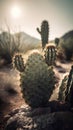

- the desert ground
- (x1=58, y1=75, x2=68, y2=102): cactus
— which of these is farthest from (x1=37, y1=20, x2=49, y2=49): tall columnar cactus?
(x1=58, y1=75, x2=68, y2=102): cactus

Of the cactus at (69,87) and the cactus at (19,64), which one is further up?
the cactus at (19,64)

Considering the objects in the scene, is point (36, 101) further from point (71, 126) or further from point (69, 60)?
point (69, 60)

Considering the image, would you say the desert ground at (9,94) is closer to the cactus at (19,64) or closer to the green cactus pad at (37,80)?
the green cactus pad at (37,80)

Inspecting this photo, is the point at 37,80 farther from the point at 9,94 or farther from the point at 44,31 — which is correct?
the point at 44,31

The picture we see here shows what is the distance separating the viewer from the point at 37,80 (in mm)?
5449

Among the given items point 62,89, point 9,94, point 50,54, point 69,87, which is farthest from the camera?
point 9,94

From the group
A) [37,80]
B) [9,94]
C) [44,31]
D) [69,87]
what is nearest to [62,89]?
[69,87]

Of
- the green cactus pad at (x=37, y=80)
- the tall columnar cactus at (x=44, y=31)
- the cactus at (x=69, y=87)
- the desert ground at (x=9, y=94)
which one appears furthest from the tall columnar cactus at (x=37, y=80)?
the tall columnar cactus at (x=44, y=31)

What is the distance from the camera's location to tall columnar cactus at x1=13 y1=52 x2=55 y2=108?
17.9ft

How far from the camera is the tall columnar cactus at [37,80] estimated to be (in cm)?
546

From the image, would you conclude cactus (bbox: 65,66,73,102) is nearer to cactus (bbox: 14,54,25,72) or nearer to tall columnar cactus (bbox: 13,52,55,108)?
tall columnar cactus (bbox: 13,52,55,108)

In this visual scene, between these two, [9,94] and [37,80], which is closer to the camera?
[37,80]

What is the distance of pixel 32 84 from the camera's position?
547cm

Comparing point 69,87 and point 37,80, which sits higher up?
point 37,80
